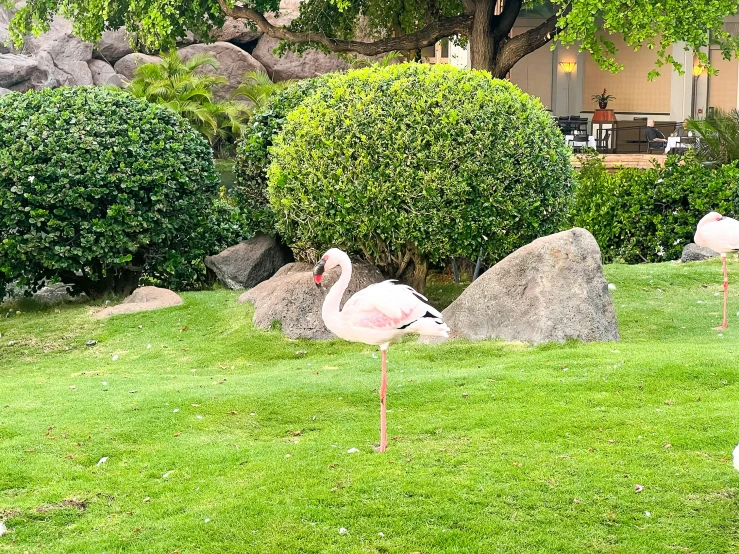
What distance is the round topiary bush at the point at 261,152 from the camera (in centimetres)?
1026

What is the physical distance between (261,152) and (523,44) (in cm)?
617

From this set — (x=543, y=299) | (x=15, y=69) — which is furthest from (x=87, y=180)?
(x=15, y=69)

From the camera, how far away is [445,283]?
10.8 m

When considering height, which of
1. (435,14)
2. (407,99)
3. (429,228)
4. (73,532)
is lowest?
(73,532)

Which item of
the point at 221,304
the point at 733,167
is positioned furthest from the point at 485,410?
the point at 733,167

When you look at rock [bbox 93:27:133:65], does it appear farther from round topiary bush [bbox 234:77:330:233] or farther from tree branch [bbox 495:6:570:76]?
round topiary bush [bbox 234:77:330:233]

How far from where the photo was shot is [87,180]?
9594mm

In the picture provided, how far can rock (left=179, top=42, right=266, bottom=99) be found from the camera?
1219 inches

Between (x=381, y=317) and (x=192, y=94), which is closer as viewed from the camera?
(x=381, y=317)

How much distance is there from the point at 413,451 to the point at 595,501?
113 centimetres

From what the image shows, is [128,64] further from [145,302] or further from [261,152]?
[145,302]

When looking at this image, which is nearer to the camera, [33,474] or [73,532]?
[73,532]

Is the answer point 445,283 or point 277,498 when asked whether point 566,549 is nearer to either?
point 277,498

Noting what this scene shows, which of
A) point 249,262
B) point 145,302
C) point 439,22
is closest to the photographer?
point 145,302
